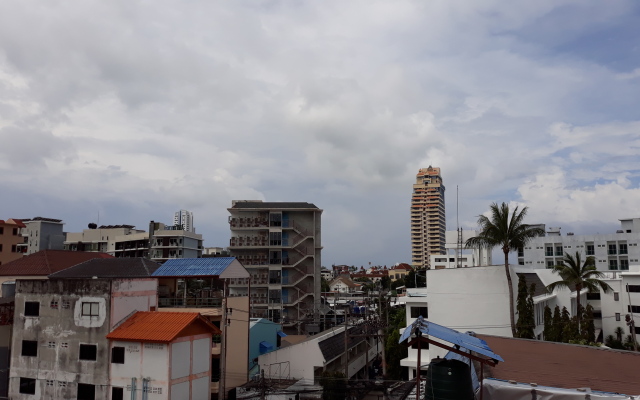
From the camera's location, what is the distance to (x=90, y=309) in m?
28.7

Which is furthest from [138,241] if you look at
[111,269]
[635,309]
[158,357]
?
[635,309]

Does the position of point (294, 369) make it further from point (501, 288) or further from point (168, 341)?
point (501, 288)

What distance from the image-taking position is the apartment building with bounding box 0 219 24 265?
6981 cm

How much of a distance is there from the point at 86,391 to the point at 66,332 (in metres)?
3.69

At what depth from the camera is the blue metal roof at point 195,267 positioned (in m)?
34.3

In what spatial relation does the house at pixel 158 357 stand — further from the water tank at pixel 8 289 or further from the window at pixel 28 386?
the water tank at pixel 8 289

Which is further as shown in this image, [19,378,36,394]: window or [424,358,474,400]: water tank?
[19,378,36,394]: window

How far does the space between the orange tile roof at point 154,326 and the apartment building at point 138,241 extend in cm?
6224

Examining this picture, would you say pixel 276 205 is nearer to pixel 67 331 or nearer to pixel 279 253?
pixel 279 253

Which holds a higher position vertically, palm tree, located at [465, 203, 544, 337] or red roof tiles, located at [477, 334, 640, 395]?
palm tree, located at [465, 203, 544, 337]

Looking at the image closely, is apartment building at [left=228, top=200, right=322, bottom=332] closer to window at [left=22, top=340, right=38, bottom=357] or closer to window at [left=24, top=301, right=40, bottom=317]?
window at [left=22, top=340, right=38, bottom=357]

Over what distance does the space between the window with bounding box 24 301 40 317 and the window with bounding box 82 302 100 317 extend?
146 inches

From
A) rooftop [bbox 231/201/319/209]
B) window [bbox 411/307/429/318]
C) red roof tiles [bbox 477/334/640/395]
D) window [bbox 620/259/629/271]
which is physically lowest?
window [bbox 411/307/429/318]

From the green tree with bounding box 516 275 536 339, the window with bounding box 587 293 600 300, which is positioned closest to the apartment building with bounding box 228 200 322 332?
the green tree with bounding box 516 275 536 339
